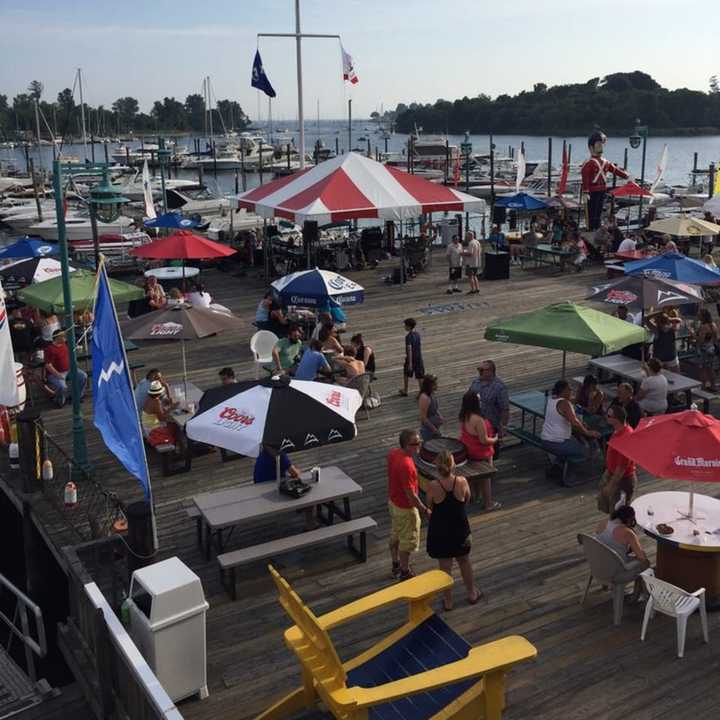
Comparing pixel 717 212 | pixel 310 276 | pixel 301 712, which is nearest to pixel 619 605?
pixel 301 712

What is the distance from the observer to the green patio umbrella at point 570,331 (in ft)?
32.7

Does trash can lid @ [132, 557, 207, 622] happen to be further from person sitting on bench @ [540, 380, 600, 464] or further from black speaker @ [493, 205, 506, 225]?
black speaker @ [493, 205, 506, 225]

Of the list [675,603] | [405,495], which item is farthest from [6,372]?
[675,603]

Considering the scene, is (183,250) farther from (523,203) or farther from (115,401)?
(523,203)

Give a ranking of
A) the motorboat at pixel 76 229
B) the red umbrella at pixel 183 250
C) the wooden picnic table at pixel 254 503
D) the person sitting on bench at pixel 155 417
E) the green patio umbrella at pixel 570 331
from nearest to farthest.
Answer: the wooden picnic table at pixel 254 503, the green patio umbrella at pixel 570 331, the person sitting on bench at pixel 155 417, the red umbrella at pixel 183 250, the motorboat at pixel 76 229

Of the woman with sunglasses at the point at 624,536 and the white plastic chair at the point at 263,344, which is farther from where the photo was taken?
the white plastic chair at the point at 263,344

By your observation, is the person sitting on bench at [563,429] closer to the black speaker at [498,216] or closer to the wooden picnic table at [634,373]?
the wooden picnic table at [634,373]

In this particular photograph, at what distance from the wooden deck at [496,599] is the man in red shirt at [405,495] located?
21.5 inches

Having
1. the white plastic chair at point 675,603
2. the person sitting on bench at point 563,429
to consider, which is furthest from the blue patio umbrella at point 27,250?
the white plastic chair at point 675,603

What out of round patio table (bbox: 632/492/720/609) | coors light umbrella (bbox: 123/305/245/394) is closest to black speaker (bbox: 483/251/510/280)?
coors light umbrella (bbox: 123/305/245/394)

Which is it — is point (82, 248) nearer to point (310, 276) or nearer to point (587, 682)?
point (310, 276)

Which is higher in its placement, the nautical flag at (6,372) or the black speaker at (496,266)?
the nautical flag at (6,372)

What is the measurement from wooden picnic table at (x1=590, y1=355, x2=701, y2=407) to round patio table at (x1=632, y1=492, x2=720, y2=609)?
4508mm

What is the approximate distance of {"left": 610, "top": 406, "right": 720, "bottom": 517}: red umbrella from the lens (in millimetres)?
6883
